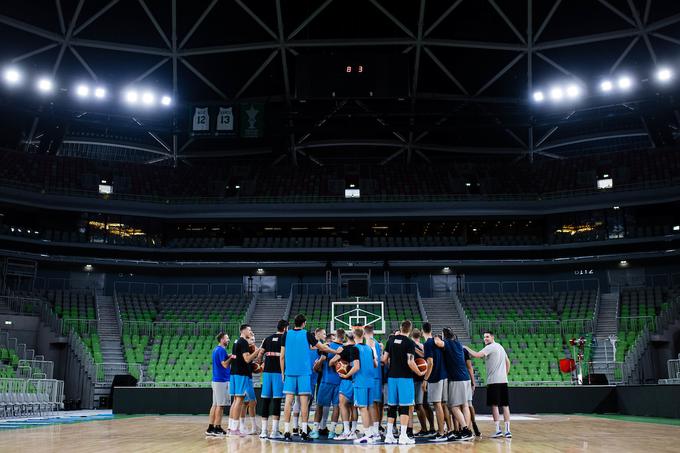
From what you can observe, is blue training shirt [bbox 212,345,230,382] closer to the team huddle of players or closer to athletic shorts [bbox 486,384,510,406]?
the team huddle of players

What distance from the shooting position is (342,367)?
43.0 feet

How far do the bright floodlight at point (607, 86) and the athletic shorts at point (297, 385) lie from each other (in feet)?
111

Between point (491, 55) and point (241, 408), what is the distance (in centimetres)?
3322

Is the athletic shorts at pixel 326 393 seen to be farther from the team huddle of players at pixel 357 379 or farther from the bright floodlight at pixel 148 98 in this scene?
the bright floodlight at pixel 148 98

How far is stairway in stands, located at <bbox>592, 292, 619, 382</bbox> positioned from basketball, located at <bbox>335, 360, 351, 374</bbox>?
75.8ft

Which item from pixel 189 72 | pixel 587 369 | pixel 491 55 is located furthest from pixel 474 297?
pixel 189 72

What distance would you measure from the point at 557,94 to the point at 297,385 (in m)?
33.5

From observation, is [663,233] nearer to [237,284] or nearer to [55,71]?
[237,284]

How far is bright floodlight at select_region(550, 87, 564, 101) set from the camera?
41250 millimetres

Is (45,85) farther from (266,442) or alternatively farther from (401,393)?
(401,393)

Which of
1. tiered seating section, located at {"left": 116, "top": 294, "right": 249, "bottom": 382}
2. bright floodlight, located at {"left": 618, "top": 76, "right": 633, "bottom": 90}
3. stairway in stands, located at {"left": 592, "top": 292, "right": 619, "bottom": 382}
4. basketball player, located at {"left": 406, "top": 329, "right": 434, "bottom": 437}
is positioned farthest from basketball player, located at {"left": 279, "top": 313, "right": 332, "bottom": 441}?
bright floodlight, located at {"left": 618, "top": 76, "right": 633, "bottom": 90}

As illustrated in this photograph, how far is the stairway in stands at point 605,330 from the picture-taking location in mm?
32875

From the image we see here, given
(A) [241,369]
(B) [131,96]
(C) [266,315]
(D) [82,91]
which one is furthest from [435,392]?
(D) [82,91]

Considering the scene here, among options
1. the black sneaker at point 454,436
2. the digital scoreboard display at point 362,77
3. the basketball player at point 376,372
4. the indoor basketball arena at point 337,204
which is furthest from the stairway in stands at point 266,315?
the basketball player at point 376,372
